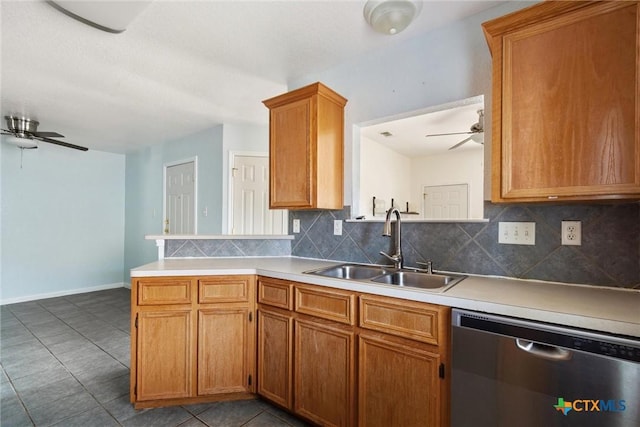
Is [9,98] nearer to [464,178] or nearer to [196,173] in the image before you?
[196,173]

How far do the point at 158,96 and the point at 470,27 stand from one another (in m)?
2.85

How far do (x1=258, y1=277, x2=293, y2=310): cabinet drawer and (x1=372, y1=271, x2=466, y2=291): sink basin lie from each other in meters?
0.51

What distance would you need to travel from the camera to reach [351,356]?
1515mm

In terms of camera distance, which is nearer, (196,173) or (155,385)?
(155,385)

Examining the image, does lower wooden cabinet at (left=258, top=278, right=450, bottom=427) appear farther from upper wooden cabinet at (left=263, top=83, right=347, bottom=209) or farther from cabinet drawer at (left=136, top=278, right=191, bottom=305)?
upper wooden cabinet at (left=263, top=83, right=347, bottom=209)

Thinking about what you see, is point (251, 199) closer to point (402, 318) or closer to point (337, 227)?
point (337, 227)

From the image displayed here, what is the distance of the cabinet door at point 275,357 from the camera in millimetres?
1764

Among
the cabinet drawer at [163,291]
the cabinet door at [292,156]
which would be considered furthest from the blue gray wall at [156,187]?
the cabinet drawer at [163,291]

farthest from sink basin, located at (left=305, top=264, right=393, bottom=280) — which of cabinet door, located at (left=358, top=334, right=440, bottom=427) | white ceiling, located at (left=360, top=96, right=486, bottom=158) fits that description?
white ceiling, located at (left=360, top=96, right=486, bottom=158)

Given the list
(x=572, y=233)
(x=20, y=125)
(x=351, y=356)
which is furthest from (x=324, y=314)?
(x=20, y=125)

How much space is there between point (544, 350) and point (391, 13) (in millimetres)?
1749

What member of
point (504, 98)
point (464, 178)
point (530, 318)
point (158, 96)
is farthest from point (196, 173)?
point (530, 318)

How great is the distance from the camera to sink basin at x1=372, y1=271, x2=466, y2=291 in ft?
5.43

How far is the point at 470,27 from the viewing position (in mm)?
1797
